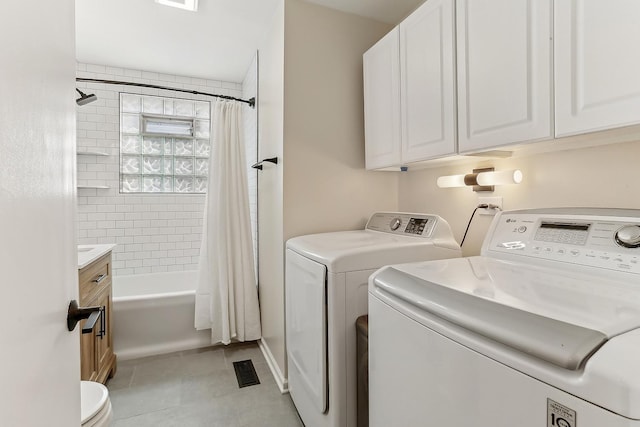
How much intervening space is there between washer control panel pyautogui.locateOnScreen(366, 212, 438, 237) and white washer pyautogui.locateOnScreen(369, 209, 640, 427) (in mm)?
418

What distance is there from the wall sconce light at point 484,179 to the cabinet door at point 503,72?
Result: 0.22 m

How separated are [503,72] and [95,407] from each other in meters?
1.95

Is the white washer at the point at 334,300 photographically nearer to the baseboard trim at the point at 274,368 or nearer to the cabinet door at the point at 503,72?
the baseboard trim at the point at 274,368

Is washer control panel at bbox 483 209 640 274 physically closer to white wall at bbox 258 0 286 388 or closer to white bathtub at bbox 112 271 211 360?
white wall at bbox 258 0 286 388

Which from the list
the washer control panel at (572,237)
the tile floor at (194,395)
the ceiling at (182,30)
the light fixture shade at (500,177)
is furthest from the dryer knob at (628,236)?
the ceiling at (182,30)

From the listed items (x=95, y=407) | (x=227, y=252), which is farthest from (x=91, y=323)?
(x=227, y=252)

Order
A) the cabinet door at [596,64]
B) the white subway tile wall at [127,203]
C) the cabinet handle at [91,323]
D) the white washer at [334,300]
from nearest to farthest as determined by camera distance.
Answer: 1. the cabinet handle at [91,323]
2. the cabinet door at [596,64]
3. the white washer at [334,300]
4. the white subway tile wall at [127,203]

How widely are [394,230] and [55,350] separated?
158cm

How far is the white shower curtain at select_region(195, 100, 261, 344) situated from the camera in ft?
8.42

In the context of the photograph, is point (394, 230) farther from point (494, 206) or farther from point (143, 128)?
point (143, 128)

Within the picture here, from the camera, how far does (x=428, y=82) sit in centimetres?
152

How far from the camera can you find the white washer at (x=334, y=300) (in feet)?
4.41

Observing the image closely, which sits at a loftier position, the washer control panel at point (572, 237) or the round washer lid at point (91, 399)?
the washer control panel at point (572, 237)

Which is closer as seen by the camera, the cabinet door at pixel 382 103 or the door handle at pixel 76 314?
the door handle at pixel 76 314
